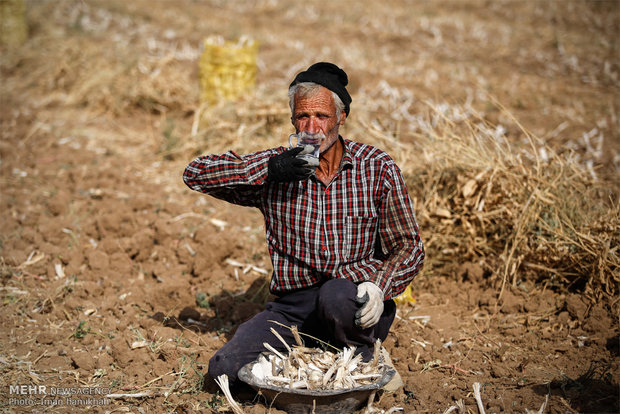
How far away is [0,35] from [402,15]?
27.6 feet

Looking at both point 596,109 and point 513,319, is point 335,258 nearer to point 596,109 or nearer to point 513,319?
point 513,319

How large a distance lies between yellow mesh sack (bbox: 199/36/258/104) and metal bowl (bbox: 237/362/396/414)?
4414 mm

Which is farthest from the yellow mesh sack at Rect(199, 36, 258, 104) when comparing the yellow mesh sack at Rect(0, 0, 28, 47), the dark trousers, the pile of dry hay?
the yellow mesh sack at Rect(0, 0, 28, 47)

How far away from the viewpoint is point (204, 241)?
448cm

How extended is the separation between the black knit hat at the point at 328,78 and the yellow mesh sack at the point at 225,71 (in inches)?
153

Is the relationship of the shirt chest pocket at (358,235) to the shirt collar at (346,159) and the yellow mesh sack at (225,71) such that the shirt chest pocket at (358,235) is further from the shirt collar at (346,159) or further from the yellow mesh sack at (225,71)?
the yellow mesh sack at (225,71)

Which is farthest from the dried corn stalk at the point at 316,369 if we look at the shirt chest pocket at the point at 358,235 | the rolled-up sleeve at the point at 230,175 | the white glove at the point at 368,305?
the rolled-up sleeve at the point at 230,175

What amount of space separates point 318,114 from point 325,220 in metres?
0.49

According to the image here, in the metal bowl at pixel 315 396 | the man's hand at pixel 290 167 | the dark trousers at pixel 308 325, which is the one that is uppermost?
the man's hand at pixel 290 167

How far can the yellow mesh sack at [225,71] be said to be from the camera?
21.5ft

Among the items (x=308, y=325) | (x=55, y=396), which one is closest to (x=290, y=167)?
(x=308, y=325)

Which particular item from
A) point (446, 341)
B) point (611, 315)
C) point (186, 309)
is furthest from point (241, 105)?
point (611, 315)

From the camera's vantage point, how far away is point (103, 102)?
7.73 m

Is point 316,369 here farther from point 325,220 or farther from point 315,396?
point 325,220
